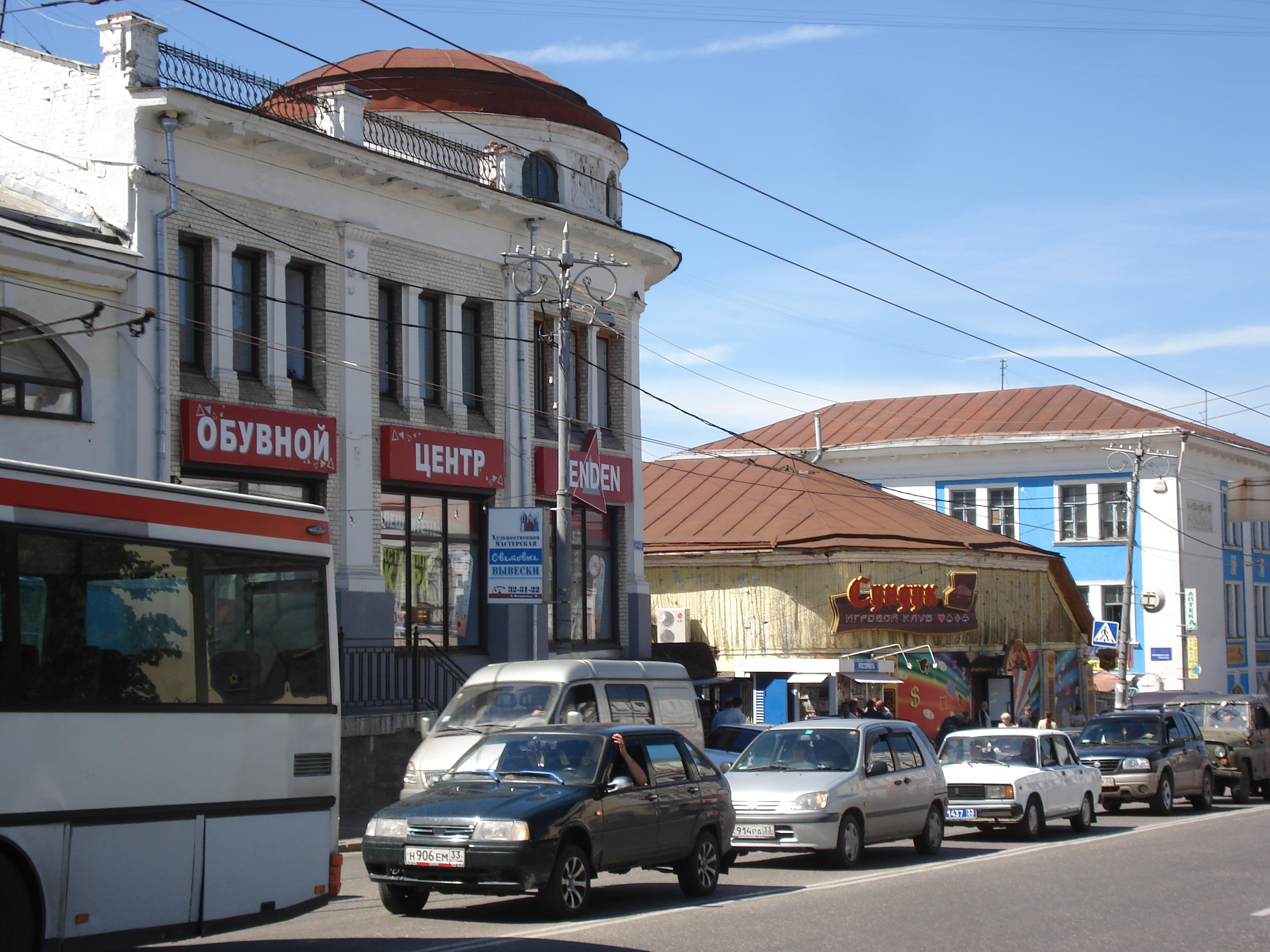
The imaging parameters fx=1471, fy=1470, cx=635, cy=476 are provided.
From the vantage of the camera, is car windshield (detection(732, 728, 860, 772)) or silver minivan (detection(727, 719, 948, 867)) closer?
silver minivan (detection(727, 719, 948, 867))

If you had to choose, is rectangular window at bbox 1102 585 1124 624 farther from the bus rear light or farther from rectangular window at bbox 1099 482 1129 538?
the bus rear light

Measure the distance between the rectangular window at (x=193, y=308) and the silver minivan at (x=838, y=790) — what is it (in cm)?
1007

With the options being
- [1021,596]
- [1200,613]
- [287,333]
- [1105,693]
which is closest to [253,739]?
[287,333]

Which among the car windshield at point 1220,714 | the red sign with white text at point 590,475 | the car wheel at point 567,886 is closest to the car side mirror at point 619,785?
the car wheel at point 567,886

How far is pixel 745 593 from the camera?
35562 mm

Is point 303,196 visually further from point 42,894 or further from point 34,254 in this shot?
point 42,894

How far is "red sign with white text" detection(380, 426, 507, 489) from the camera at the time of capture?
23859 millimetres

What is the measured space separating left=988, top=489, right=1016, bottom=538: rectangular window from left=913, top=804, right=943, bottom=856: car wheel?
131ft

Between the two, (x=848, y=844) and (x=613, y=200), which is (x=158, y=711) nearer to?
(x=848, y=844)

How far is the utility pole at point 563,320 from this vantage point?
21469 mm

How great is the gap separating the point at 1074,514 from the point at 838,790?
4232cm

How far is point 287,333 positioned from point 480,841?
1355 cm

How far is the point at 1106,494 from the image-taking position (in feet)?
178

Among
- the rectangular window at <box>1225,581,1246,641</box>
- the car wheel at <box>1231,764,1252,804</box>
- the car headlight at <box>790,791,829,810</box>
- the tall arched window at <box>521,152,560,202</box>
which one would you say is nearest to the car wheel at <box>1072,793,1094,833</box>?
the car headlight at <box>790,791,829,810</box>
